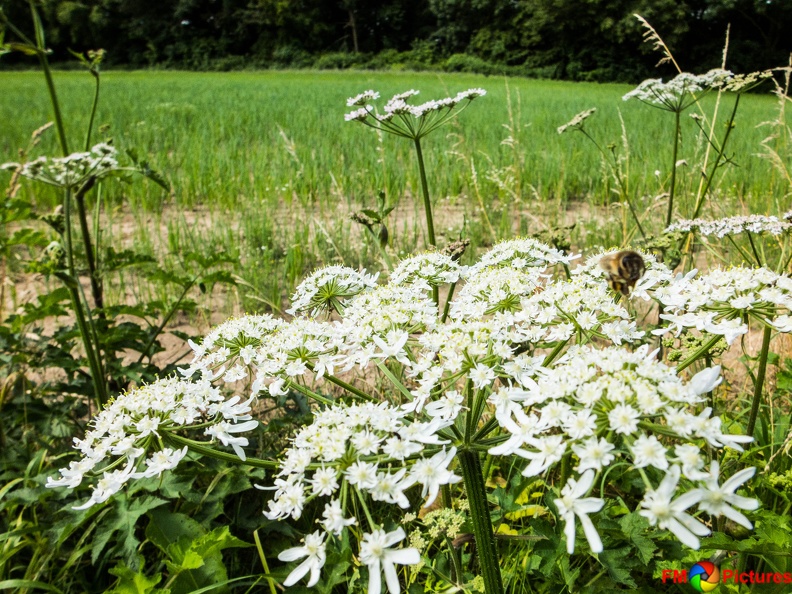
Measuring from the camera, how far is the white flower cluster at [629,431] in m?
0.88

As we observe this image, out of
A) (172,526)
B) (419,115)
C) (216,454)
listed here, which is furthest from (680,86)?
(172,526)

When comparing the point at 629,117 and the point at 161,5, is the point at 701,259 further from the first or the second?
the point at 161,5

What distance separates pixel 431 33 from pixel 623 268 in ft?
178

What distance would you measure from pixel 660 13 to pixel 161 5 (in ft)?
149

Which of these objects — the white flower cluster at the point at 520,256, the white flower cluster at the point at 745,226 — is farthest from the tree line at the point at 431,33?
the white flower cluster at the point at 520,256

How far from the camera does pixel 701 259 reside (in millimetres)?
4555

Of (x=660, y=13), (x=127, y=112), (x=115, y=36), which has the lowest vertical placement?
(x=127, y=112)

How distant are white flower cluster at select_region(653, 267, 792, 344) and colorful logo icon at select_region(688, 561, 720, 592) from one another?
0.68 m

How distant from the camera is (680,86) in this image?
10.8 ft

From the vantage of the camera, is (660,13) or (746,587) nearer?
(746,587)

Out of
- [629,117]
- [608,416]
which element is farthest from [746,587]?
[629,117]

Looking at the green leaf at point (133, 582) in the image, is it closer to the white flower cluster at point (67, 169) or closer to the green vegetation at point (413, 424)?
the green vegetation at point (413, 424)

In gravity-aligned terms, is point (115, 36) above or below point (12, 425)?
above

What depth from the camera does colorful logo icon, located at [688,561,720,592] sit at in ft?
5.00
